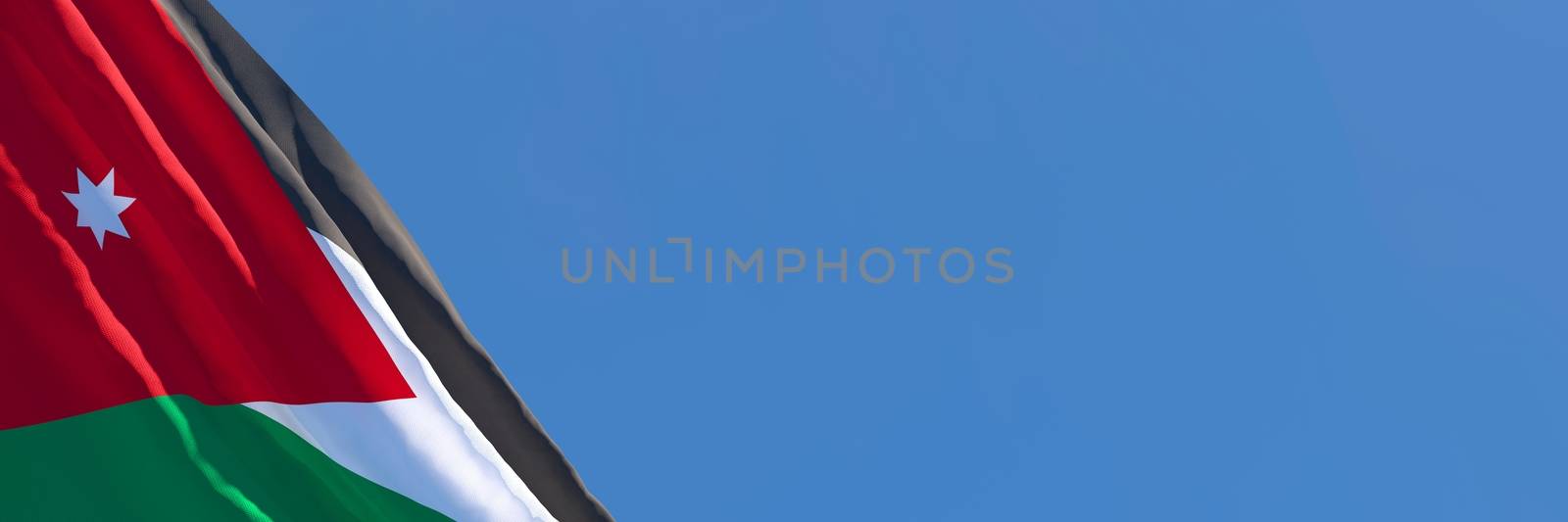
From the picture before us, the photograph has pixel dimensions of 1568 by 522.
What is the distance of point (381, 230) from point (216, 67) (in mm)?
1104

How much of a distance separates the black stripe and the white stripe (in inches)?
5.0

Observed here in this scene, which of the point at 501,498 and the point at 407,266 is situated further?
the point at 407,266

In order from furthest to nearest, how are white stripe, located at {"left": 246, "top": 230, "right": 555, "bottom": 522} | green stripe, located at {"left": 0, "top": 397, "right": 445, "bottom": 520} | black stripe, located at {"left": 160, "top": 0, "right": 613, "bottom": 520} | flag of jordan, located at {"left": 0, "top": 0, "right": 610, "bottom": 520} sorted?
black stripe, located at {"left": 160, "top": 0, "right": 613, "bottom": 520} → white stripe, located at {"left": 246, "top": 230, "right": 555, "bottom": 522} → flag of jordan, located at {"left": 0, "top": 0, "right": 610, "bottom": 520} → green stripe, located at {"left": 0, "top": 397, "right": 445, "bottom": 520}

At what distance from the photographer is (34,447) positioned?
5785 mm

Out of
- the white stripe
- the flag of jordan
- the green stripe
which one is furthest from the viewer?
the white stripe

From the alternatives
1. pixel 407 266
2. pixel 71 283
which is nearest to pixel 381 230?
pixel 407 266

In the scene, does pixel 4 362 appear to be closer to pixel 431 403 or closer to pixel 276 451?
pixel 276 451

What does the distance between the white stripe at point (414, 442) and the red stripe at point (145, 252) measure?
6cm

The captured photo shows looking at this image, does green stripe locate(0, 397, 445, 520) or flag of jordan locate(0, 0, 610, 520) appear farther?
flag of jordan locate(0, 0, 610, 520)

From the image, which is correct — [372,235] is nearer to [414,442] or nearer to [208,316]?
[208,316]

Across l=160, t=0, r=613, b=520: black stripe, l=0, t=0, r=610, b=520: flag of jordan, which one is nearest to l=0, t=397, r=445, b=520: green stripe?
l=0, t=0, r=610, b=520: flag of jordan

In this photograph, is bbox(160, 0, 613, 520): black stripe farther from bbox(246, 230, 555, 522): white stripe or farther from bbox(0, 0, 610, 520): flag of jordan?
bbox(246, 230, 555, 522): white stripe

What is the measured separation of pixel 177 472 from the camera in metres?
5.98

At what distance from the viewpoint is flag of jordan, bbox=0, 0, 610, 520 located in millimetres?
5898
